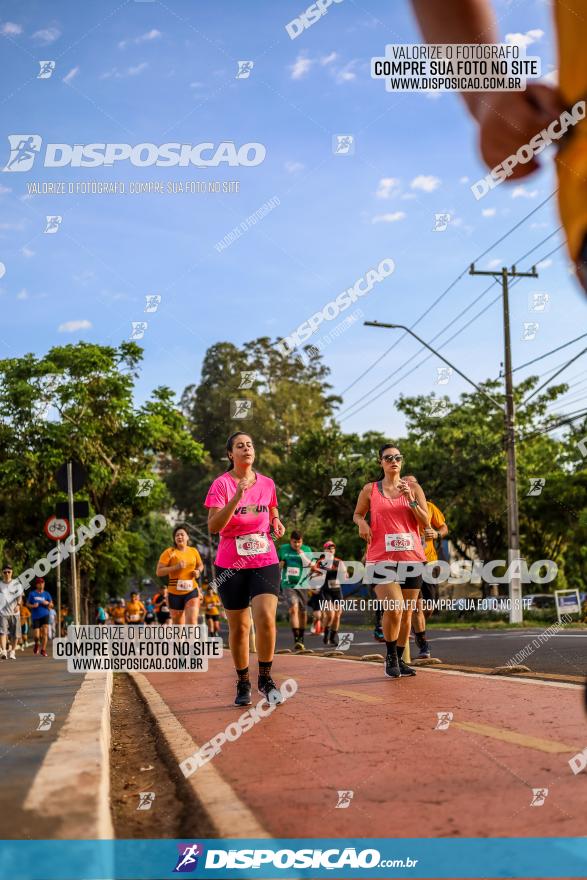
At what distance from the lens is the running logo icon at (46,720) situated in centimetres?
609

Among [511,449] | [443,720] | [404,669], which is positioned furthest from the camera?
[511,449]

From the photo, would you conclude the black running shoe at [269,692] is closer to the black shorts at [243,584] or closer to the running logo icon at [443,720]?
the black shorts at [243,584]

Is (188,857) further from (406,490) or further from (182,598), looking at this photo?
(182,598)

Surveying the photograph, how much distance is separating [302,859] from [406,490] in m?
5.72

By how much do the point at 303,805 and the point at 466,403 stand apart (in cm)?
3863

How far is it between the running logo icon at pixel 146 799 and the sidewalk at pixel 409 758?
32cm

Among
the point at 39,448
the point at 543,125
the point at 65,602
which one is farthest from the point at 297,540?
the point at 65,602

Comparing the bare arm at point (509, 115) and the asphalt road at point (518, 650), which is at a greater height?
the bare arm at point (509, 115)

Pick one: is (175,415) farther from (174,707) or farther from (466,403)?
(174,707)

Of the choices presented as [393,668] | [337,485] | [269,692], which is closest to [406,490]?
[393,668]

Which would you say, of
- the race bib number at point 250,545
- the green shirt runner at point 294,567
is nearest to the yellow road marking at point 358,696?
the race bib number at point 250,545

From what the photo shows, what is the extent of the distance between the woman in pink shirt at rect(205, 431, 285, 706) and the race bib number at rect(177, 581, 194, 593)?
6.35 m

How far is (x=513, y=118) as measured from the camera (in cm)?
161

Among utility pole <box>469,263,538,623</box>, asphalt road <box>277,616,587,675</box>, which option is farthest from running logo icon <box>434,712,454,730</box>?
utility pole <box>469,263,538,623</box>
